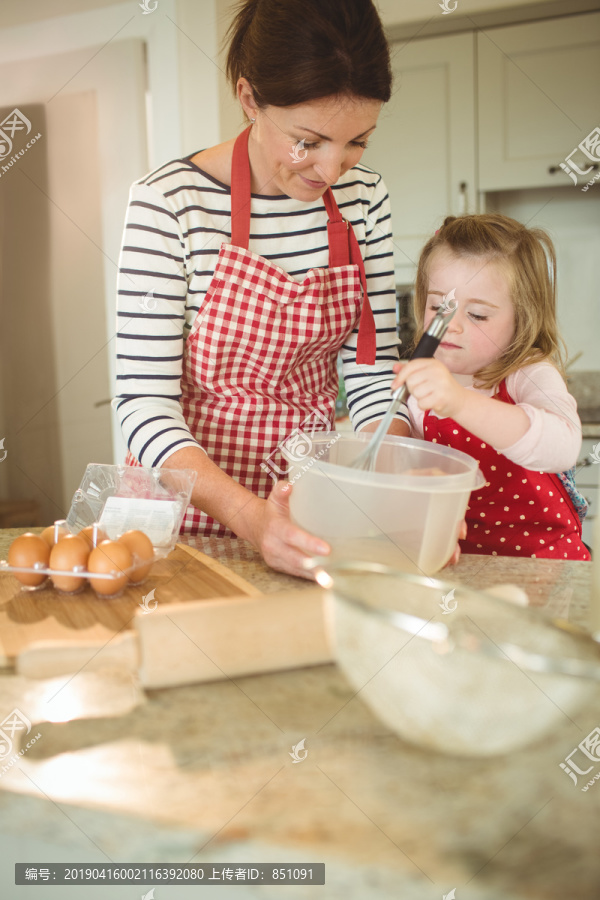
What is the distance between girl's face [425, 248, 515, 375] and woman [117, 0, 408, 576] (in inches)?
4.2

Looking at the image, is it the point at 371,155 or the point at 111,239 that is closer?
the point at 111,239

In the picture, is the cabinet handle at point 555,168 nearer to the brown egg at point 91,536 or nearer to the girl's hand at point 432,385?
the girl's hand at point 432,385

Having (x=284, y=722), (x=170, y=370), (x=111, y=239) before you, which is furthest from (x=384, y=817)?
A: (x=111, y=239)

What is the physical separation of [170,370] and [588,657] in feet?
2.29

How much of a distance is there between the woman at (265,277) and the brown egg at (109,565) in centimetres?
16

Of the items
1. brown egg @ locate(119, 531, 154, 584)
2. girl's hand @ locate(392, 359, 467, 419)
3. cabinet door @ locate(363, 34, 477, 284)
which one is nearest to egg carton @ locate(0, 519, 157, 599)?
brown egg @ locate(119, 531, 154, 584)

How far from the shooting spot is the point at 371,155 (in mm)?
2629

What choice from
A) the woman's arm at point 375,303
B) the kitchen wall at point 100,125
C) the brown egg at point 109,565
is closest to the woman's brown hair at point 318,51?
the woman's arm at point 375,303

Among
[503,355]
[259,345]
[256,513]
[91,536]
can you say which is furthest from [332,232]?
[91,536]

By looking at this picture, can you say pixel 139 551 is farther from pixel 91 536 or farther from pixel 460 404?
pixel 460 404

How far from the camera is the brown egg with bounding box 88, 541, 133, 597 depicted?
2.42ft

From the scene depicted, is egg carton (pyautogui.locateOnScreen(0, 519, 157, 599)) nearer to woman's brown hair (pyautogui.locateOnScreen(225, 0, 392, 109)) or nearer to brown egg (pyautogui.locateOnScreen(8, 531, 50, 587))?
brown egg (pyautogui.locateOnScreen(8, 531, 50, 587))

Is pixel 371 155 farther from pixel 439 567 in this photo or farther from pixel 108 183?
pixel 439 567

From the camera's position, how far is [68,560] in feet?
2.46
